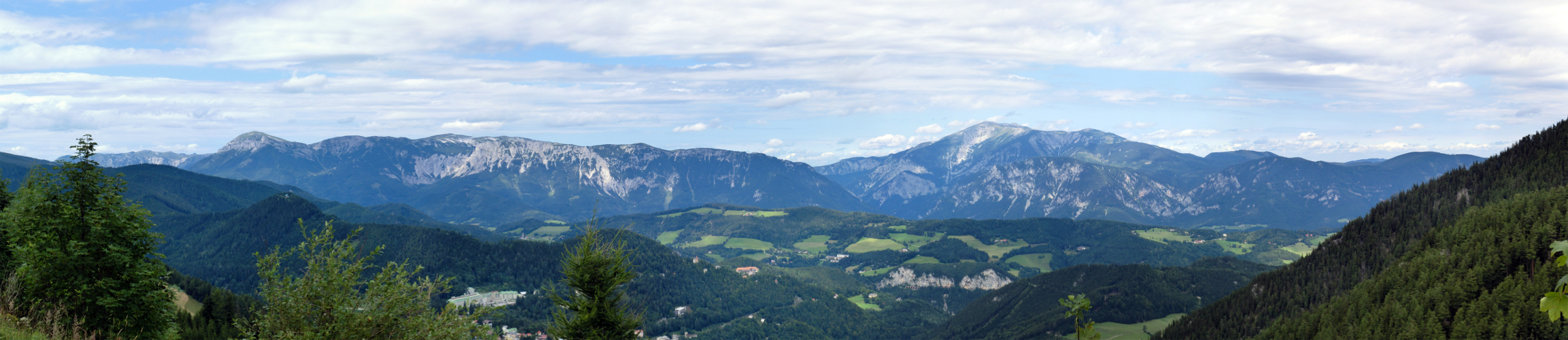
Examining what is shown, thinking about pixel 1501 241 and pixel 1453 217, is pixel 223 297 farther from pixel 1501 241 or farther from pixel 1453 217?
pixel 1453 217

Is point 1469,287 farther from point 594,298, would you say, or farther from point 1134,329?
point 594,298

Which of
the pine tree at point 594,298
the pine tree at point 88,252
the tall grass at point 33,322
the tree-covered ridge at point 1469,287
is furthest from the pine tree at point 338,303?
the tree-covered ridge at point 1469,287

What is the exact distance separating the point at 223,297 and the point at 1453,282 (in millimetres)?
161097

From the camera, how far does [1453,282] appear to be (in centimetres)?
9762

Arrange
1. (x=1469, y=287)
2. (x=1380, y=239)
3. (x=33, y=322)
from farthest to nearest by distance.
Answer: (x=1380, y=239) < (x=1469, y=287) < (x=33, y=322)

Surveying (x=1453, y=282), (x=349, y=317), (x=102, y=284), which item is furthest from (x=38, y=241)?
(x=1453, y=282)

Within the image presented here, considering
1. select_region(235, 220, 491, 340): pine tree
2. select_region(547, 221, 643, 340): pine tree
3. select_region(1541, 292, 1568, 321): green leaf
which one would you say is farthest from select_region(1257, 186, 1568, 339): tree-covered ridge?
select_region(235, 220, 491, 340): pine tree

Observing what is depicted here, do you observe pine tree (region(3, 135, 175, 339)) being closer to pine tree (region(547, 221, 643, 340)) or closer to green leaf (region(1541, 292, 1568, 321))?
pine tree (region(547, 221, 643, 340))

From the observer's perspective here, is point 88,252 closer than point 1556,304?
No

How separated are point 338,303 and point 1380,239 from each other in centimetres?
18075

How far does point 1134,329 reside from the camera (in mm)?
177250

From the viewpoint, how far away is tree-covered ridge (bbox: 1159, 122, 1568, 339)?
436 ft

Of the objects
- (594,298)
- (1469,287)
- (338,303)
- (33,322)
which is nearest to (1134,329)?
(1469,287)

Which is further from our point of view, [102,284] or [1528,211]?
[1528,211]
